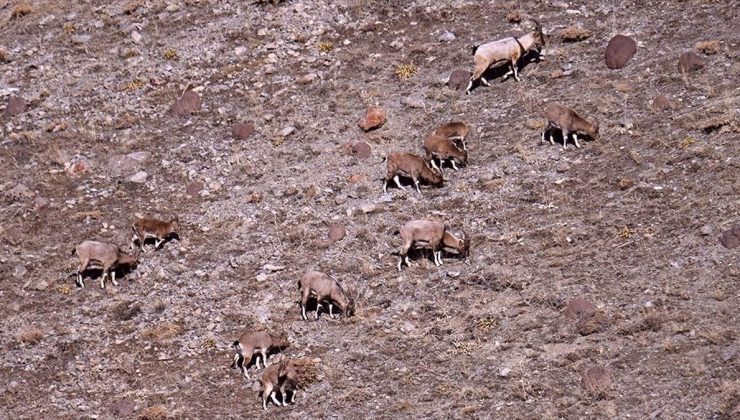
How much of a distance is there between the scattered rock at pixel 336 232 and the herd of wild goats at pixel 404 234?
159 cm

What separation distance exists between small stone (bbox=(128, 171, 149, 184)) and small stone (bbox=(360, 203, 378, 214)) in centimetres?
576

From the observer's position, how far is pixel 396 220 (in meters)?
21.4

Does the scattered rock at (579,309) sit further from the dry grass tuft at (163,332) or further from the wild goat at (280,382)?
the dry grass tuft at (163,332)

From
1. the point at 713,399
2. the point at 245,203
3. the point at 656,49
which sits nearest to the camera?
the point at 713,399

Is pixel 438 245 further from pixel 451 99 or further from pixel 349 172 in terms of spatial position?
pixel 451 99

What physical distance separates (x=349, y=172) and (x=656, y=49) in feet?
27.2

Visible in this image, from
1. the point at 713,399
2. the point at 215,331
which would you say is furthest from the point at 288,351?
the point at 713,399

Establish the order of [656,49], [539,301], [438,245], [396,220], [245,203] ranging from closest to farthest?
[539,301] → [438,245] → [396,220] → [245,203] → [656,49]

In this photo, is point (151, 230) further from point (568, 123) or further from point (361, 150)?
point (568, 123)

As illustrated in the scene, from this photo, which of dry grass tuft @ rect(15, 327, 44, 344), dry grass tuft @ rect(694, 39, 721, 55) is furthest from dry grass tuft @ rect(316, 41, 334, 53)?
dry grass tuft @ rect(15, 327, 44, 344)

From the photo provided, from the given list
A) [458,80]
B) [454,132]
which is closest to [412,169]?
[454,132]

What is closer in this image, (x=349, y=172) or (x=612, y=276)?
(x=612, y=276)

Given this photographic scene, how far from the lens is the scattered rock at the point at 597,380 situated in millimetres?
16281

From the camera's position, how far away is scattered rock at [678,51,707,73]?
2372 cm
